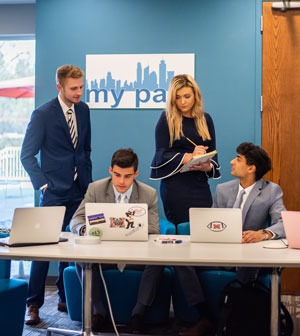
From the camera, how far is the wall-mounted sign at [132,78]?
4527mm

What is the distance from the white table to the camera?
2.42m

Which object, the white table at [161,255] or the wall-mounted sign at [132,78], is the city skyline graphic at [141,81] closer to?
the wall-mounted sign at [132,78]

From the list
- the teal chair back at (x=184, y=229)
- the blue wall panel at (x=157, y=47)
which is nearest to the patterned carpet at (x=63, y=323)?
the teal chair back at (x=184, y=229)

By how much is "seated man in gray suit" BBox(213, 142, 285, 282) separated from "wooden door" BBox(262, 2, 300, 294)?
3.36ft

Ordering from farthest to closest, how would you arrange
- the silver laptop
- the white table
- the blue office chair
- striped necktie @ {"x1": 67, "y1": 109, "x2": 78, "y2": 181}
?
striped necktie @ {"x1": 67, "y1": 109, "x2": 78, "y2": 181} < the blue office chair < the silver laptop < the white table

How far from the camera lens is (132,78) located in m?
4.55

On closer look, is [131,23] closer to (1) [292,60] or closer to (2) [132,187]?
(1) [292,60]

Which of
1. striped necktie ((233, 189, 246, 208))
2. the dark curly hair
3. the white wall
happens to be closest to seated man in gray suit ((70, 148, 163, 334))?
striped necktie ((233, 189, 246, 208))

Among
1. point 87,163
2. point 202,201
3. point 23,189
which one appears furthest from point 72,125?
point 23,189

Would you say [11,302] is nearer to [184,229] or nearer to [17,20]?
[184,229]

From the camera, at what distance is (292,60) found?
4.42m

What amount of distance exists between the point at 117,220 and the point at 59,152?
1.23 metres

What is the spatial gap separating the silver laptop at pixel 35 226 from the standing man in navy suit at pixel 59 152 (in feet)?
3.25

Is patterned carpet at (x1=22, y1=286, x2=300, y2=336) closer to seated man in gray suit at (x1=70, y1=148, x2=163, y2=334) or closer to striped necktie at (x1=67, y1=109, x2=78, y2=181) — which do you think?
seated man in gray suit at (x1=70, y1=148, x2=163, y2=334)
